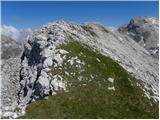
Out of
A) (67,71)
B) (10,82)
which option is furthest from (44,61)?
(10,82)

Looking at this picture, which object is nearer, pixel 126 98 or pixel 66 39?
pixel 126 98

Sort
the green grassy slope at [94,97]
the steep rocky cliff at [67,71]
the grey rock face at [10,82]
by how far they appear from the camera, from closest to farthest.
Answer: the green grassy slope at [94,97], the steep rocky cliff at [67,71], the grey rock face at [10,82]

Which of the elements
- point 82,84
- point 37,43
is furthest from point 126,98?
point 37,43

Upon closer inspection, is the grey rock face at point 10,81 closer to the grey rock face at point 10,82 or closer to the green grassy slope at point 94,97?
the grey rock face at point 10,82

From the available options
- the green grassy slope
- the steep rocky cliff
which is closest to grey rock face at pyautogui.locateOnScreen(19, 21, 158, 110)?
the steep rocky cliff

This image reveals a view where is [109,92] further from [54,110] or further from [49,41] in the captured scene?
[49,41]

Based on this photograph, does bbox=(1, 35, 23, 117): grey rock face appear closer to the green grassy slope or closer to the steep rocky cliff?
the steep rocky cliff

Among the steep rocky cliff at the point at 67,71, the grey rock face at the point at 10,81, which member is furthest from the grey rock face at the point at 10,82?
the steep rocky cliff at the point at 67,71

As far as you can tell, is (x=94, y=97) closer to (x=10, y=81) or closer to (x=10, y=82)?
(x=10, y=82)
